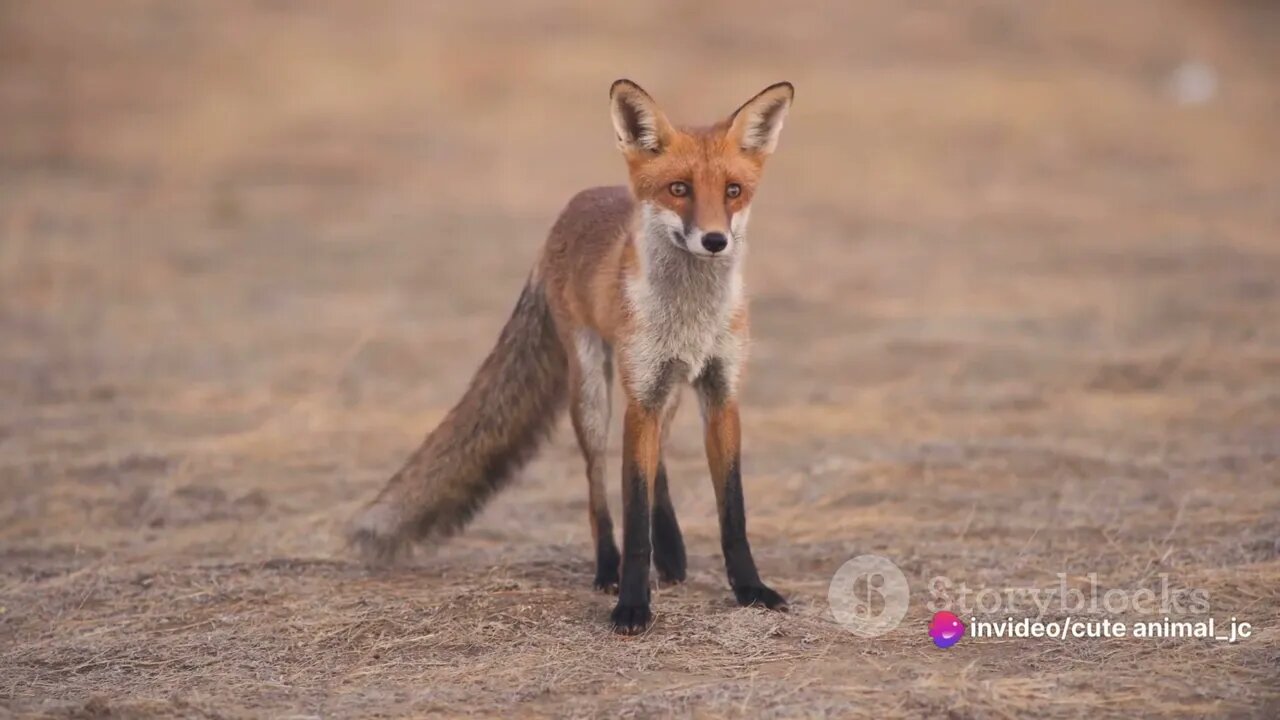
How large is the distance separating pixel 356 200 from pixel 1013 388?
8383 mm

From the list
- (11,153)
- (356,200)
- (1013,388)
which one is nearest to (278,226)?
(356,200)

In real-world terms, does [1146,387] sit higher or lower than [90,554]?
higher

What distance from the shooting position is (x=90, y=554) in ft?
21.3

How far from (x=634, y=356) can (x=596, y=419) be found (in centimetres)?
54

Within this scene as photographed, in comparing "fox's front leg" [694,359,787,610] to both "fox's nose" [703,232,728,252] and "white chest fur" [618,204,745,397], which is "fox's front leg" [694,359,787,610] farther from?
"fox's nose" [703,232,728,252]

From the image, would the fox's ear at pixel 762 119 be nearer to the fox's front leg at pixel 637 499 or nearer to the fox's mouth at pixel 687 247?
the fox's mouth at pixel 687 247

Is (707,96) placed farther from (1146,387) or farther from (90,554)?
(90,554)

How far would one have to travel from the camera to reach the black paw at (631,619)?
16.8ft

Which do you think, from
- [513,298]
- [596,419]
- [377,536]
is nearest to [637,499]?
[596,419]

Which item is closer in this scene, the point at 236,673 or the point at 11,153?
the point at 236,673

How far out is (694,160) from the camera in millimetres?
5113

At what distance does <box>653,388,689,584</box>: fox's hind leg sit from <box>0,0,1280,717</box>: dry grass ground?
0.54 ft

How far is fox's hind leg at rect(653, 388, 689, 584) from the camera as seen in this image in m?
5.89

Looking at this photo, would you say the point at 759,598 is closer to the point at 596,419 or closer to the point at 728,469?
the point at 728,469
